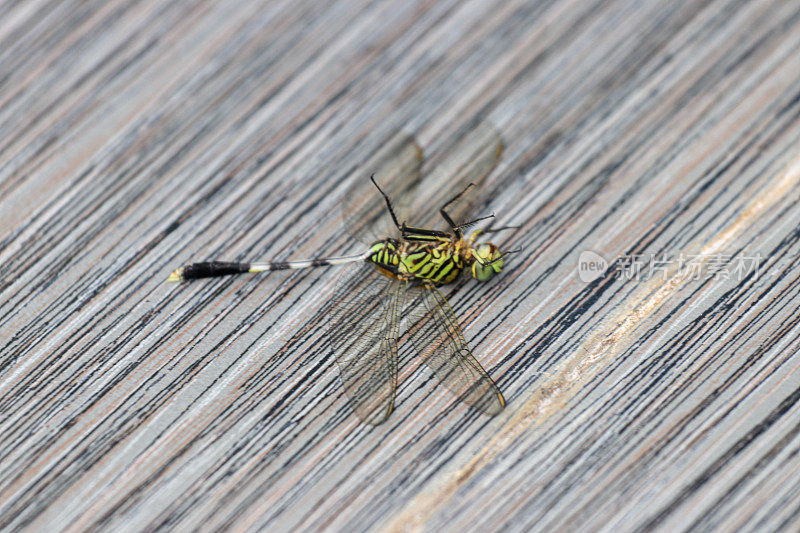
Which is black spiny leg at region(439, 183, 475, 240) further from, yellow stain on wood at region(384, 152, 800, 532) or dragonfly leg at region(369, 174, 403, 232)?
yellow stain on wood at region(384, 152, 800, 532)

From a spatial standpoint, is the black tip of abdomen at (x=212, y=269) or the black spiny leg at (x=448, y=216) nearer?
the black tip of abdomen at (x=212, y=269)

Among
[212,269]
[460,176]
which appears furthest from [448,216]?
[212,269]

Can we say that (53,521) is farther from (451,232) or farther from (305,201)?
(451,232)

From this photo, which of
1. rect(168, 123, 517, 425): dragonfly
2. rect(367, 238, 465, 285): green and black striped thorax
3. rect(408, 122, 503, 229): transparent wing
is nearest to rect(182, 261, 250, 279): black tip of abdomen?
rect(168, 123, 517, 425): dragonfly

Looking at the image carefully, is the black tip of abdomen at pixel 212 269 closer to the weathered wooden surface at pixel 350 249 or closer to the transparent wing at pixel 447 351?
the weathered wooden surface at pixel 350 249

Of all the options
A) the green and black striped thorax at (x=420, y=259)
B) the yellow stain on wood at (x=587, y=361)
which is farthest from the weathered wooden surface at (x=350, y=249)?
the green and black striped thorax at (x=420, y=259)

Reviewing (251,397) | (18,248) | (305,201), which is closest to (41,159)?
(18,248)

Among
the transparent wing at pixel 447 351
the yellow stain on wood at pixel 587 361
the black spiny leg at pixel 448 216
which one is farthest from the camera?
the black spiny leg at pixel 448 216
